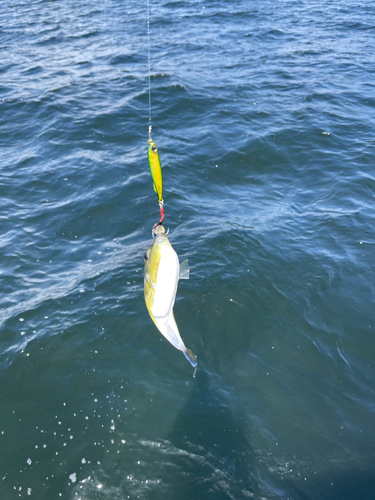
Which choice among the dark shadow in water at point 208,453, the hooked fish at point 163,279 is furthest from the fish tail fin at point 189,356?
the dark shadow in water at point 208,453

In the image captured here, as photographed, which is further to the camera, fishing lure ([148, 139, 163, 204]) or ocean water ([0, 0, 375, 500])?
ocean water ([0, 0, 375, 500])

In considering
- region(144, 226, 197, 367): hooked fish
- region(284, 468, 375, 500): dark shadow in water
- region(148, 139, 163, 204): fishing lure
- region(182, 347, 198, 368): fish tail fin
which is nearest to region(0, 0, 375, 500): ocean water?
region(284, 468, 375, 500): dark shadow in water

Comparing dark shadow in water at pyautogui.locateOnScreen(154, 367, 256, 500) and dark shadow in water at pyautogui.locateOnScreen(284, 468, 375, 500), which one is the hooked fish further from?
dark shadow in water at pyautogui.locateOnScreen(284, 468, 375, 500)

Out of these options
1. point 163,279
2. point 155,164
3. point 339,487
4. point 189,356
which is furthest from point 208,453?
point 155,164

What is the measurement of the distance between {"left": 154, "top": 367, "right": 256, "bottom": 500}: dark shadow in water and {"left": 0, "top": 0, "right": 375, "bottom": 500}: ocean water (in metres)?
0.02

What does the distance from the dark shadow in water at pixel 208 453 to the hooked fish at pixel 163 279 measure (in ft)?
9.01

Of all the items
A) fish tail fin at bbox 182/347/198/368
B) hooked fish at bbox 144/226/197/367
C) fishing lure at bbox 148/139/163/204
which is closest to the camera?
hooked fish at bbox 144/226/197/367

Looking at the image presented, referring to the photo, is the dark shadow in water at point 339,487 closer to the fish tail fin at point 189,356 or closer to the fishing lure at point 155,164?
the fish tail fin at point 189,356

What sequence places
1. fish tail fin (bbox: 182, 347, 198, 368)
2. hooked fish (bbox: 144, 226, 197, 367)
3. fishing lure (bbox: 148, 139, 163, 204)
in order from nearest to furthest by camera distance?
1. hooked fish (bbox: 144, 226, 197, 367)
2. fish tail fin (bbox: 182, 347, 198, 368)
3. fishing lure (bbox: 148, 139, 163, 204)

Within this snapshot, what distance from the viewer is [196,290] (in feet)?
26.2

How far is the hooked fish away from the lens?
3.36m

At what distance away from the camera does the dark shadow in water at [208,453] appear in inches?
207

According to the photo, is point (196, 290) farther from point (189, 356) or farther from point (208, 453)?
point (189, 356)

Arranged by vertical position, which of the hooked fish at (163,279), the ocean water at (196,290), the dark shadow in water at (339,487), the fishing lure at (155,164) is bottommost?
the dark shadow in water at (339,487)
